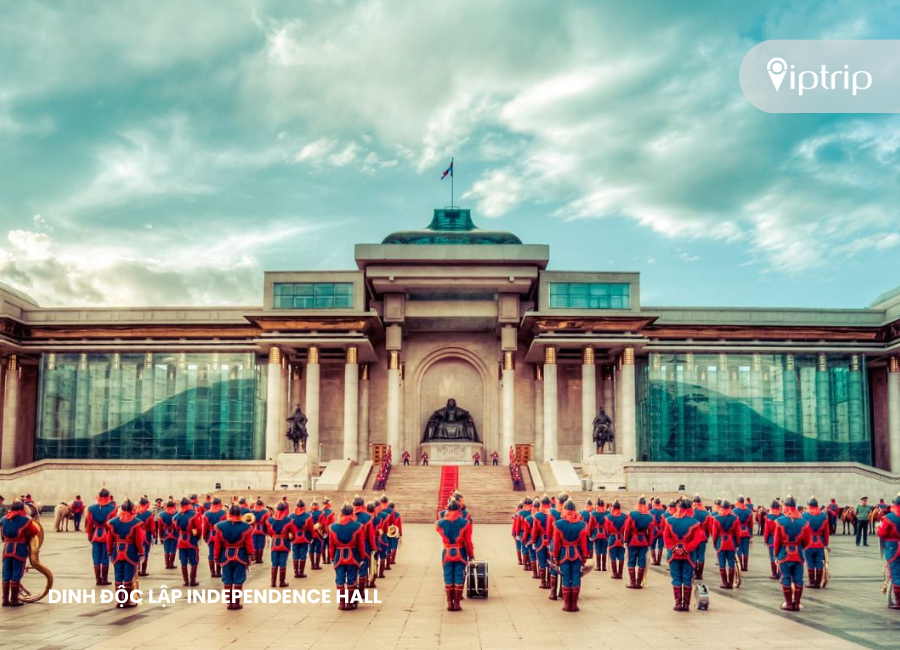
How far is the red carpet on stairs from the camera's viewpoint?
39062 mm

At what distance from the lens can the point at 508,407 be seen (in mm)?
51031

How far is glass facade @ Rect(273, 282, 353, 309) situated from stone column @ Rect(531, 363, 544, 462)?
1264cm

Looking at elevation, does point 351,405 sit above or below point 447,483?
above

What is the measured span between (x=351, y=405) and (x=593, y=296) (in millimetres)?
15126

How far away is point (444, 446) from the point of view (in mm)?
52844

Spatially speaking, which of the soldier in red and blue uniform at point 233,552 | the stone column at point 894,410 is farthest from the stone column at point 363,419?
the soldier in red and blue uniform at point 233,552

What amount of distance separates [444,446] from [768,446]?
18.8m

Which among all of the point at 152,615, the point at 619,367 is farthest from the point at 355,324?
the point at 152,615

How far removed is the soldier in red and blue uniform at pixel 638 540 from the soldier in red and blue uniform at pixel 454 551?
4792 millimetres

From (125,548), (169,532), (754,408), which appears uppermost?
(754,408)

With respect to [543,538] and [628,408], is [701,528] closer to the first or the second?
[543,538]

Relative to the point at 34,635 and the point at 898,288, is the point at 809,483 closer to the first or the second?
the point at 898,288

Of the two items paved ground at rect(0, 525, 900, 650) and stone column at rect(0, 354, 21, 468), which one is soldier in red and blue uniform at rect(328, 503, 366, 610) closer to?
paved ground at rect(0, 525, 900, 650)

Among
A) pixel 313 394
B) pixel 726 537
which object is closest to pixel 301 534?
pixel 726 537
